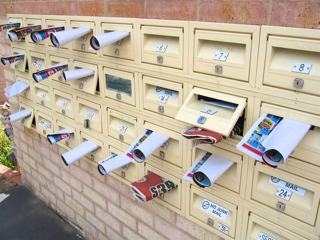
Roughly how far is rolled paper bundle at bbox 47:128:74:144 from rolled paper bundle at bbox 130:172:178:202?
794mm

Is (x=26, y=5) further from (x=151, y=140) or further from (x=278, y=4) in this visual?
(x=278, y=4)

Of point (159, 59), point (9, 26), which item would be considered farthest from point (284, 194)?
point (9, 26)

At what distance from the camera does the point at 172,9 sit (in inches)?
61.2

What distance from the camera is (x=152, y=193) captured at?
69.1 inches

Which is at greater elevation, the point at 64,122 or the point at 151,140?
the point at 151,140

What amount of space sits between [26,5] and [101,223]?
5.66ft

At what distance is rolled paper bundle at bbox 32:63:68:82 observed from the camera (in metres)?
2.07

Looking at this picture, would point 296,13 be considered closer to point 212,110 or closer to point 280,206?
point 212,110

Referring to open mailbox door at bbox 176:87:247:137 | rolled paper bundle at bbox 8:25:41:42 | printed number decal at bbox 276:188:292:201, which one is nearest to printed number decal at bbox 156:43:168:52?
open mailbox door at bbox 176:87:247:137

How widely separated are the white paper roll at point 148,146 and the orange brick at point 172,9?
1.89ft

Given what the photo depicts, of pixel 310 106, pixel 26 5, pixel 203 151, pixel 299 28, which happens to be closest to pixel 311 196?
pixel 310 106

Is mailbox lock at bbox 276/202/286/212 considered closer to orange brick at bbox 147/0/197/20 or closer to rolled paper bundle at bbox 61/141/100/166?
orange brick at bbox 147/0/197/20

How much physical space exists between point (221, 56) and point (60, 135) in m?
1.40

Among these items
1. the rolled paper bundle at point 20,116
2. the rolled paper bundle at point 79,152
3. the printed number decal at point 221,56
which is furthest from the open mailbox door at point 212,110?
the rolled paper bundle at point 20,116
